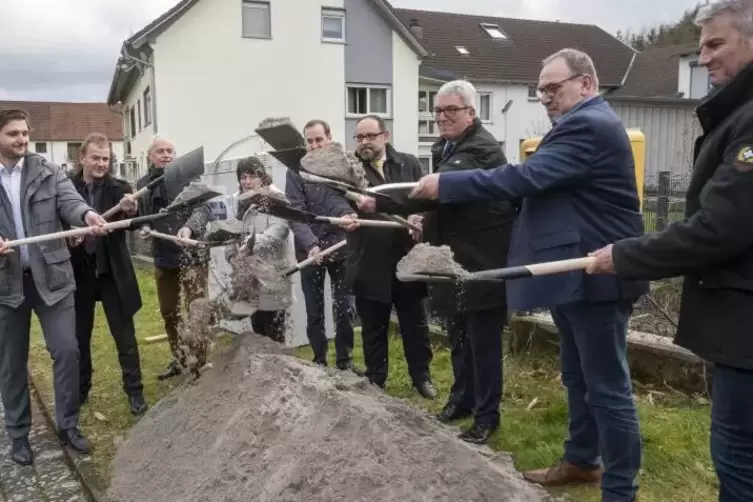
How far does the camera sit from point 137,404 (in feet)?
15.9

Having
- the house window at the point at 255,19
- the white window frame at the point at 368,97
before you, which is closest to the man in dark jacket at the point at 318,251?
the house window at the point at 255,19

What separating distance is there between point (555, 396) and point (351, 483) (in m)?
2.46

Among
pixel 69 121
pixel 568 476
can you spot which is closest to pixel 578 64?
pixel 568 476

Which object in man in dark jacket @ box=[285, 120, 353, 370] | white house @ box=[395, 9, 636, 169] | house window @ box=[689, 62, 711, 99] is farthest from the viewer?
house window @ box=[689, 62, 711, 99]

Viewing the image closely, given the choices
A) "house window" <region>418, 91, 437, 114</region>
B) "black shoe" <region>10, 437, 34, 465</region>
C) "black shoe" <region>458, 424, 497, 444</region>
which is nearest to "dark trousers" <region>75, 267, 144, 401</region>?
"black shoe" <region>10, 437, 34, 465</region>

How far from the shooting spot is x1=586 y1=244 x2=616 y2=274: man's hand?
8.16ft

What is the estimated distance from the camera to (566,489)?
3361 millimetres

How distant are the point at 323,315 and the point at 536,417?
1968mm

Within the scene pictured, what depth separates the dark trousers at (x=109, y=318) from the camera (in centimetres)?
475

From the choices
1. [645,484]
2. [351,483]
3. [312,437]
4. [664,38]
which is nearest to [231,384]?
[312,437]

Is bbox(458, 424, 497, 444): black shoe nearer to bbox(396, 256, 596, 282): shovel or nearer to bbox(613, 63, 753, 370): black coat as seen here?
bbox(396, 256, 596, 282): shovel

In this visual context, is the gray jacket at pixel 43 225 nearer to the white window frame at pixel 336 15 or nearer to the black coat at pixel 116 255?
the black coat at pixel 116 255

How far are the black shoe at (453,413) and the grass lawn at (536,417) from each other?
64mm

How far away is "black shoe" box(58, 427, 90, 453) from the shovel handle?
1.63 metres
